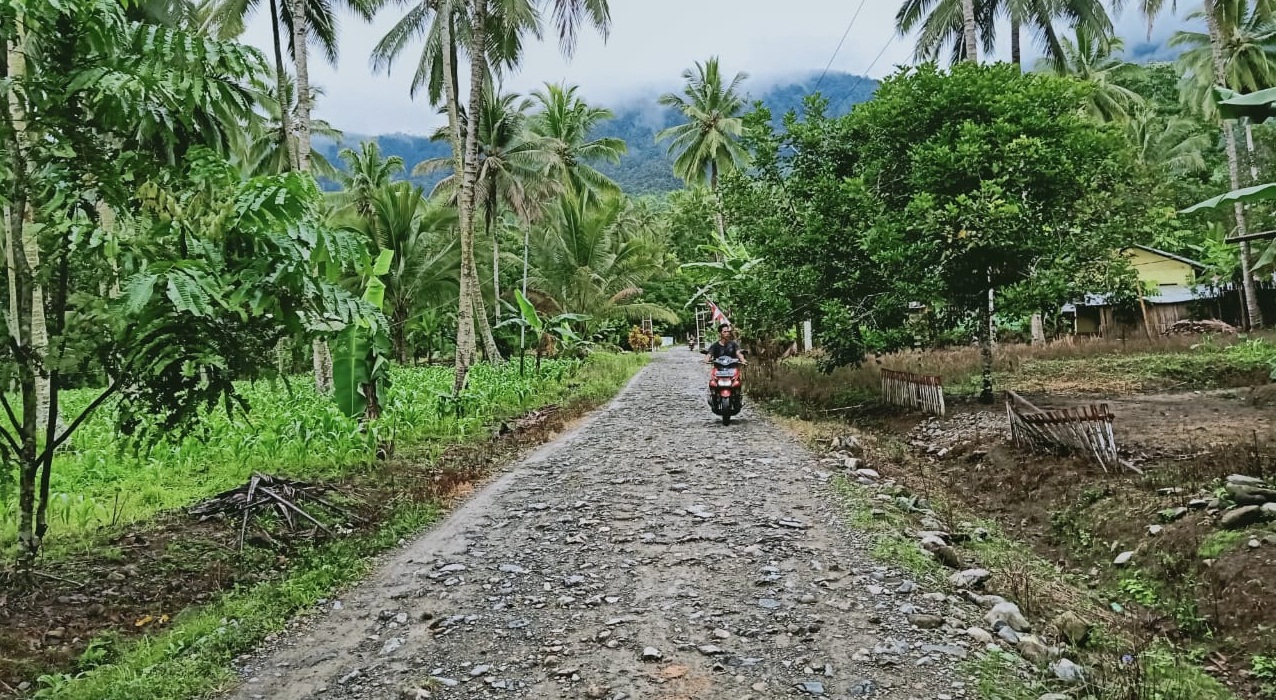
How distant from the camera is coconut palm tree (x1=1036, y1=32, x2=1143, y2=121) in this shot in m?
26.5

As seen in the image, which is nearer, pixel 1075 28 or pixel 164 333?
pixel 164 333

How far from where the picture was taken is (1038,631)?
4070 mm

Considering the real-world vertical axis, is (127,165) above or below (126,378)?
above

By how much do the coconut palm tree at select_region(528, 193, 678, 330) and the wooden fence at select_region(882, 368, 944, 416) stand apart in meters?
16.3

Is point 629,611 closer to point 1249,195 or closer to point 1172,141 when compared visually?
point 1249,195

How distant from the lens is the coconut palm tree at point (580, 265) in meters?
28.0

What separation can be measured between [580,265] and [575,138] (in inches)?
272

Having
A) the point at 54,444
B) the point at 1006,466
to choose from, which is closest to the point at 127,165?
the point at 54,444

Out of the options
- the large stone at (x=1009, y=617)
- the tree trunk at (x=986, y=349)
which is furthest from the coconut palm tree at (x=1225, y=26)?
the large stone at (x=1009, y=617)

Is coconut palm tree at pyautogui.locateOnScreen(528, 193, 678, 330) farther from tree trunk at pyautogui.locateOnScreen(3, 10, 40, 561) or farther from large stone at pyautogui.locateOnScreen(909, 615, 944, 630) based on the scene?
large stone at pyautogui.locateOnScreen(909, 615, 944, 630)

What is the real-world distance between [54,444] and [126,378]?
0.84 m

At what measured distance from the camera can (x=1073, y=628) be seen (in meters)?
4.04

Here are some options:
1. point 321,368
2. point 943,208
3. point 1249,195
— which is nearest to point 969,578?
point 1249,195

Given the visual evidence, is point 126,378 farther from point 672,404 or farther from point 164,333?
point 672,404
